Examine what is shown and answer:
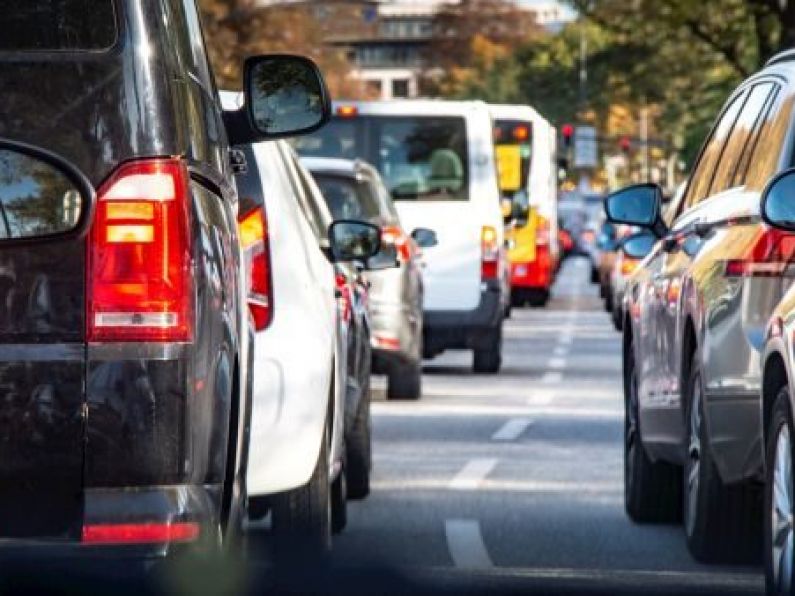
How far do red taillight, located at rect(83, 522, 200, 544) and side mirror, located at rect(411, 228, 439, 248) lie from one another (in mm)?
16727

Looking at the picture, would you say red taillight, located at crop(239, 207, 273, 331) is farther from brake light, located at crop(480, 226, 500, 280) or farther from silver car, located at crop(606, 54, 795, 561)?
brake light, located at crop(480, 226, 500, 280)

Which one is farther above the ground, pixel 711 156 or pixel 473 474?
pixel 711 156

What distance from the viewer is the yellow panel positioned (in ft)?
155

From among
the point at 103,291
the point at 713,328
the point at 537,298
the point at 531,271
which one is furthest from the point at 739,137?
the point at 537,298

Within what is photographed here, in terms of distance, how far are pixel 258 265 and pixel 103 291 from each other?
393 cm

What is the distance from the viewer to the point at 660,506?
1253 cm

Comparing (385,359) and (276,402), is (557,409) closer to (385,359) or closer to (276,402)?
(385,359)

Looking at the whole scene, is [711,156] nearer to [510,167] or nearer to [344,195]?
[344,195]

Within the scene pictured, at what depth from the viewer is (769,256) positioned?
387 inches

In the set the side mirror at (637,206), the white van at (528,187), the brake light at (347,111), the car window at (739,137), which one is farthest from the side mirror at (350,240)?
the white van at (528,187)

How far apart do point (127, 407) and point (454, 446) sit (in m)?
11.0

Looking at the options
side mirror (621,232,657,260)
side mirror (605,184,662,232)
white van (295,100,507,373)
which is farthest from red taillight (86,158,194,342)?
white van (295,100,507,373)

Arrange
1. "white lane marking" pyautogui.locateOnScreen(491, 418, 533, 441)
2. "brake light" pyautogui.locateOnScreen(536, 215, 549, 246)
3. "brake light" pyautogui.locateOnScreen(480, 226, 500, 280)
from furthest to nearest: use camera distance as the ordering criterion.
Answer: "brake light" pyautogui.locateOnScreen(536, 215, 549, 246), "brake light" pyautogui.locateOnScreen(480, 226, 500, 280), "white lane marking" pyautogui.locateOnScreen(491, 418, 533, 441)

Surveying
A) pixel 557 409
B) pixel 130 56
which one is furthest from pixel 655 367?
pixel 557 409
